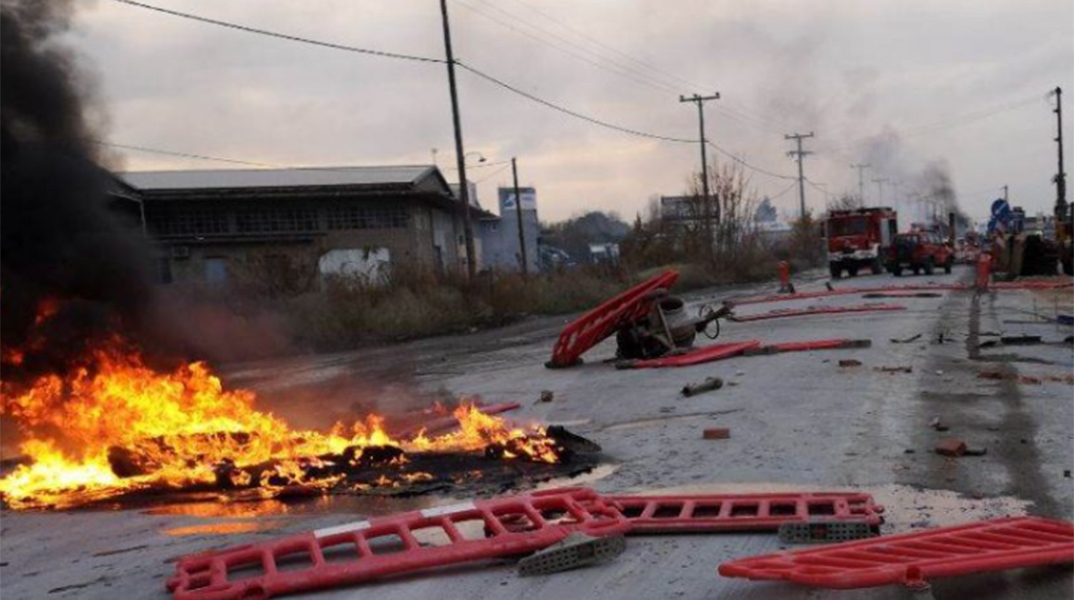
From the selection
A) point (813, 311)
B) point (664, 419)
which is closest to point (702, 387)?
point (664, 419)

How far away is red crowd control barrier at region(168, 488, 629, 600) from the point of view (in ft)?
15.7

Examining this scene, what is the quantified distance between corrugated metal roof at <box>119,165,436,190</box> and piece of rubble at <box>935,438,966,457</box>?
36098 mm

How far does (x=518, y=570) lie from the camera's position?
15.7ft

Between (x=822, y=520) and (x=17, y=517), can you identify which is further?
(x=17, y=517)

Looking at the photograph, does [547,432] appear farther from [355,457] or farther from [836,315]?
[836,315]

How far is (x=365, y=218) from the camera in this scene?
41656 mm

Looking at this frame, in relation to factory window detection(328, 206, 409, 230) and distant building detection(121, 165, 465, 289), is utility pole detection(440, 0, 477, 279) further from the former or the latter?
factory window detection(328, 206, 409, 230)

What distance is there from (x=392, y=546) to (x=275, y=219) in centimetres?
3651

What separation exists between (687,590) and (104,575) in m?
3.43

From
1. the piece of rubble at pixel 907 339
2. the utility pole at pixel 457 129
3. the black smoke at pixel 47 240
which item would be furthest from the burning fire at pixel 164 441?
the utility pole at pixel 457 129

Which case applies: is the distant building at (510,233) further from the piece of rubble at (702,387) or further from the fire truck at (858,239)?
the piece of rubble at (702,387)

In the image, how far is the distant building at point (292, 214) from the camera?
38031 millimetres

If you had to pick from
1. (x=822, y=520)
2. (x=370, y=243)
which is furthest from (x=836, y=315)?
(x=370, y=243)

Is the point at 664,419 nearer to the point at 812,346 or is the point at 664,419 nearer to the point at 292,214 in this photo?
the point at 812,346
